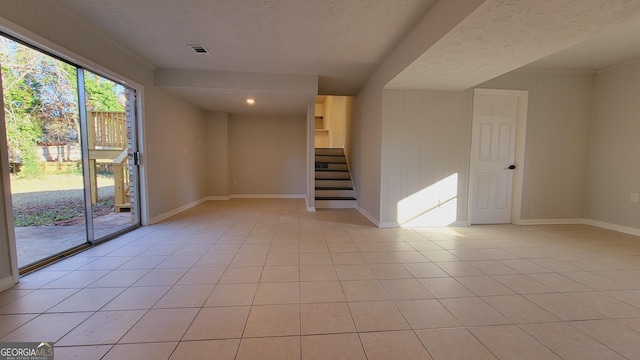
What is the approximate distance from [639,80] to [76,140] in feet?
23.6

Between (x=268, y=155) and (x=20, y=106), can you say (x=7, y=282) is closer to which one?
(x=20, y=106)

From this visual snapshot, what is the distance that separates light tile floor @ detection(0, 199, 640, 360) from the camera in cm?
137

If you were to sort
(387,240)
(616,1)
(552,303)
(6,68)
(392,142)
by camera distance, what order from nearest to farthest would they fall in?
(616,1) → (552,303) → (6,68) → (387,240) → (392,142)

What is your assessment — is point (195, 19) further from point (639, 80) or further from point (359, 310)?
point (639, 80)

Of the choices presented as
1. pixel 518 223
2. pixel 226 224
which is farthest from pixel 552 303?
pixel 226 224

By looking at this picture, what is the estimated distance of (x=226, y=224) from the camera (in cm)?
392

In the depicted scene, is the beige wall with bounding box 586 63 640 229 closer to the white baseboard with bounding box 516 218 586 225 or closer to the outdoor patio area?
the white baseboard with bounding box 516 218 586 225

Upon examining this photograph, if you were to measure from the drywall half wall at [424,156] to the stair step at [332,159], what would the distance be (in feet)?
9.90

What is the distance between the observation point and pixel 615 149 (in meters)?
3.74

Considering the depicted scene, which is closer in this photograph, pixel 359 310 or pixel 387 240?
pixel 359 310

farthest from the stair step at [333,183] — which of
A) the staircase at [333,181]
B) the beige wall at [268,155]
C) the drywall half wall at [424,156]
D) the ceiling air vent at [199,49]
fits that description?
the ceiling air vent at [199,49]

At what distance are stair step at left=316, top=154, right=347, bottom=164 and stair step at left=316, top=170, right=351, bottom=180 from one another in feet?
1.55

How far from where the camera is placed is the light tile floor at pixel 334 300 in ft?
4.50

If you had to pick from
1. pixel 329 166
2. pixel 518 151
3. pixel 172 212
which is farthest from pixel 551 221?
pixel 172 212
